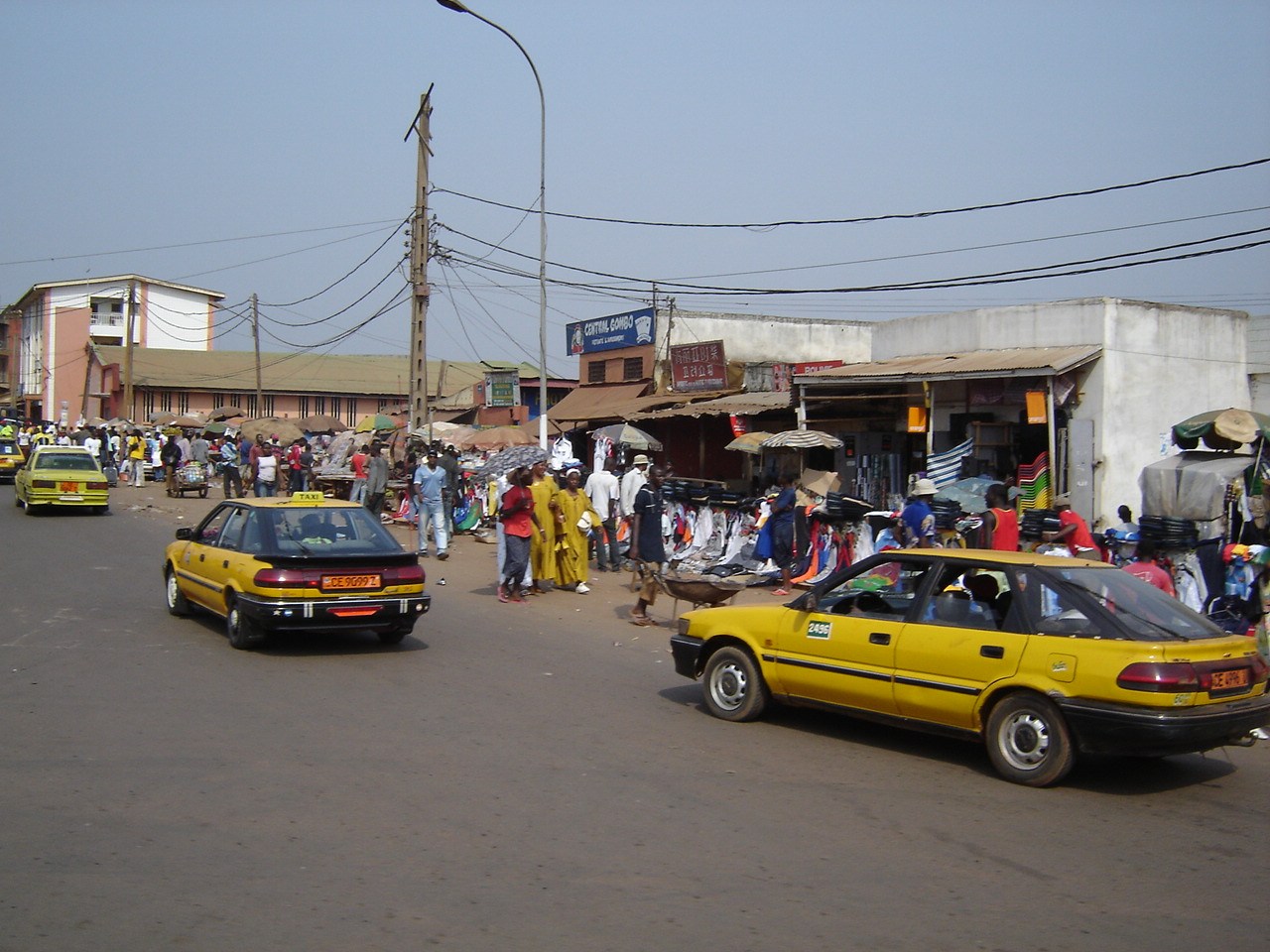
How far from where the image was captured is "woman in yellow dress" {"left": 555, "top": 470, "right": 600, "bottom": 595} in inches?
611

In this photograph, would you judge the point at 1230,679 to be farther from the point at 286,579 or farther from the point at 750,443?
the point at 750,443

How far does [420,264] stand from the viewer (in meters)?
25.7

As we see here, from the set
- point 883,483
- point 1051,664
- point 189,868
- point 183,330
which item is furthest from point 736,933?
point 183,330

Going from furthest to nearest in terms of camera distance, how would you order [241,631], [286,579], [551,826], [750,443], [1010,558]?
Answer: [750,443] → [241,631] → [286,579] → [1010,558] → [551,826]

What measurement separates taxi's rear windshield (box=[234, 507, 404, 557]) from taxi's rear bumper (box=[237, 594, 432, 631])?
0.49m

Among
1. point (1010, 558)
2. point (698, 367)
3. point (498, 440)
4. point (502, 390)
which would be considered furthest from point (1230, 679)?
point (502, 390)

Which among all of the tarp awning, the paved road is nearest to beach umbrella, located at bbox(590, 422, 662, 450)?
the tarp awning

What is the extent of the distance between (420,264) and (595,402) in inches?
360

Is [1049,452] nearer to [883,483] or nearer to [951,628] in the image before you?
[883,483]

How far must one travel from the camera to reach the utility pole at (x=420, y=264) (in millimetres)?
25672

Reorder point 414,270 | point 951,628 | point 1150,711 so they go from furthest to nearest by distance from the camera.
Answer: point 414,270 → point 951,628 → point 1150,711

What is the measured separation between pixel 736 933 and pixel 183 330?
92.3 meters

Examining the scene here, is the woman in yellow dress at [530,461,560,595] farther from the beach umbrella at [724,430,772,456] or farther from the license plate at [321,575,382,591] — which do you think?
the beach umbrella at [724,430,772,456]

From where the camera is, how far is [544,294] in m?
22.6
